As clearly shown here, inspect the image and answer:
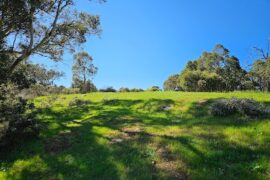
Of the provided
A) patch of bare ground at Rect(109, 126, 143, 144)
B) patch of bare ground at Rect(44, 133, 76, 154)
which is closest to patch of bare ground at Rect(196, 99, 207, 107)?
patch of bare ground at Rect(109, 126, 143, 144)

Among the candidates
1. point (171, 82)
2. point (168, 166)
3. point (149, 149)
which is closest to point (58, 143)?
point (149, 149)

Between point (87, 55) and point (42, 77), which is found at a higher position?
point (87, 55)

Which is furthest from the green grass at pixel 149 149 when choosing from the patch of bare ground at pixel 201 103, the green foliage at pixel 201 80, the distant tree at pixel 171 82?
the distant tree at pixel 171 82

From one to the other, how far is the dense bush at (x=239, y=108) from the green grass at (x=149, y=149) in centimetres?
77

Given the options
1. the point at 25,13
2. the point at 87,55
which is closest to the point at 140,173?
the point at 25,13

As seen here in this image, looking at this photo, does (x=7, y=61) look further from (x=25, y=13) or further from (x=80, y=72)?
(x=80, y=72)

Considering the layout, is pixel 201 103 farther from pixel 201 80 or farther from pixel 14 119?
pixel 201 80

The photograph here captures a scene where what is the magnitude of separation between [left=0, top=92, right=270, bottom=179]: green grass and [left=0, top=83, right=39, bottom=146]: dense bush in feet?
2.05

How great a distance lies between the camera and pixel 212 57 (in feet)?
342

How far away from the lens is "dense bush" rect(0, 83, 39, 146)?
55.5 feet

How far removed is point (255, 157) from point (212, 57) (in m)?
94.5

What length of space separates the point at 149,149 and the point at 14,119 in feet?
26.9

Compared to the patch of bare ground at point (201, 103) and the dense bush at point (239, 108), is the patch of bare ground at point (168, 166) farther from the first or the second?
the patch of bare ground at point (201, 103)

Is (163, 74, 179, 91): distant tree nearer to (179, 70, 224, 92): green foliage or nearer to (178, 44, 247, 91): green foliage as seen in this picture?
(178, 44, 247, 91): green foliage
